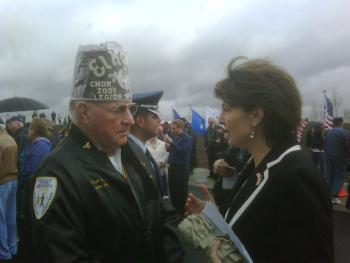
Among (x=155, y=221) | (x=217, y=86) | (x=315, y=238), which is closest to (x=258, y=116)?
(x=217, y=86)

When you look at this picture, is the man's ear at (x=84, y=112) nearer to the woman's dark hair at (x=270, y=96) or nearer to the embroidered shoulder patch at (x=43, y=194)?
the embroidered shoulder patch at (x=43, y=194)

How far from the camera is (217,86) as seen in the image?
6.59 ft

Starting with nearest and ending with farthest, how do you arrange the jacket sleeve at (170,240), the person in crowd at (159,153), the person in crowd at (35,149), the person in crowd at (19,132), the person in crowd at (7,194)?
1. the jacket sleeve at (170,240)
2. the person in crowd at (7,194)
3. the person in crowd at (35,149)
4. the person in crowd at (159,153)
5. the person in crowd at (19,132)

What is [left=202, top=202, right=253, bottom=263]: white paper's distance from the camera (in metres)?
1.56

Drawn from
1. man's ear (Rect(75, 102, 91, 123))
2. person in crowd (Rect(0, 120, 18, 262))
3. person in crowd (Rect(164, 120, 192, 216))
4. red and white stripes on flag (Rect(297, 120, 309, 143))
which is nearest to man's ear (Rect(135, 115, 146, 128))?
red and white stripes on flag (Rect(297, 120, 309, 143))

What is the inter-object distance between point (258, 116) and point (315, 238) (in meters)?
0.63

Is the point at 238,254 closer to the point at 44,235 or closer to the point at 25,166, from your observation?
the point at 44,235

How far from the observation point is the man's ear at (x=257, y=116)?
1.83m

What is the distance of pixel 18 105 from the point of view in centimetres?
911

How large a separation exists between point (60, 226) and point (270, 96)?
1.11 m

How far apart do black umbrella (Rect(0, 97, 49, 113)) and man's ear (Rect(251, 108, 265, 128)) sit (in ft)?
27.0

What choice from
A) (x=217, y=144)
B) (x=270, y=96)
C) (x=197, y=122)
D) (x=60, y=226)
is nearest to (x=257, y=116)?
(x=270, y=96)

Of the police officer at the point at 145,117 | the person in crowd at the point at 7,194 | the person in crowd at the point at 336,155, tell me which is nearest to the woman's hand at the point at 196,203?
the police officer at the point at 145,117

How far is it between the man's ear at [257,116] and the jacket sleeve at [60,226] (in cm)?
92
